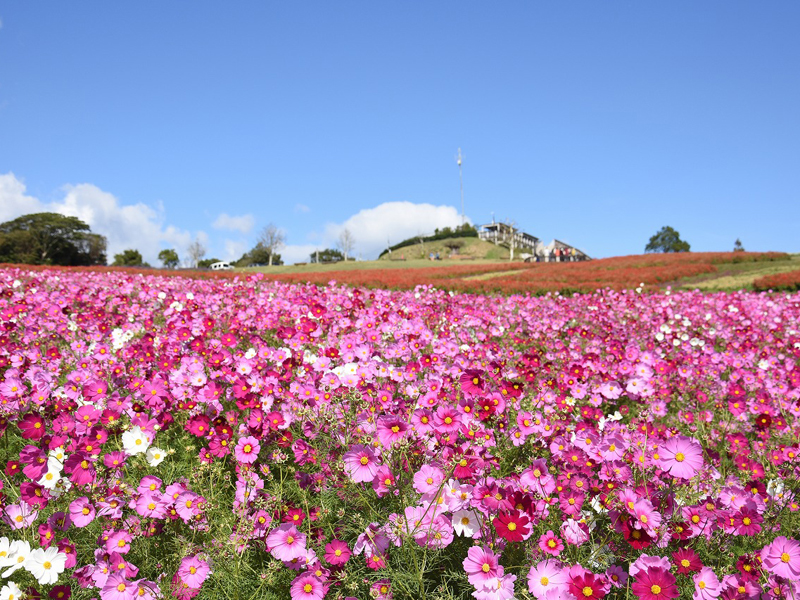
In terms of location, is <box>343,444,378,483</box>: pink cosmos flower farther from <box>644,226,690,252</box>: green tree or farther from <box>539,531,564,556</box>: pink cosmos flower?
<box>644,226,690,252</box>: green tree

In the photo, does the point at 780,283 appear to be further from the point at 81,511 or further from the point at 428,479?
the point at 81,511

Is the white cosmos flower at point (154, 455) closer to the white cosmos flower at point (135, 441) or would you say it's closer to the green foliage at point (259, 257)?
the white cosmos flower at point (135, 441)

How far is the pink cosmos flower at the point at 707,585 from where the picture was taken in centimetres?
169

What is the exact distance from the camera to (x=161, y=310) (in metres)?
6.64

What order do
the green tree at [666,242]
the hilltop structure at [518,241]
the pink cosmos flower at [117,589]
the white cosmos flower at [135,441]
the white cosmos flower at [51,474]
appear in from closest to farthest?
the pink cosmos flower at [117,589] → the white cosmos flower at [51,474] → the white cosmos flower at [135,441] → the hilltop structure at [518,241] → the green tree at [666,242]

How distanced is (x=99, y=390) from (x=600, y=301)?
8.52 m

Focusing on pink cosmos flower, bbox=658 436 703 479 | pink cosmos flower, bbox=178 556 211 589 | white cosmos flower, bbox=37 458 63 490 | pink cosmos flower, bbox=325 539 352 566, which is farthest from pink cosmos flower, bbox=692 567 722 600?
white cosmos flower, bbox=37 458 63 490

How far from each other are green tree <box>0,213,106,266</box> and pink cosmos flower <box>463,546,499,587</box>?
186ft

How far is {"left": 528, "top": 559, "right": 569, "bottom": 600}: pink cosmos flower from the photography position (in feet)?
5.17

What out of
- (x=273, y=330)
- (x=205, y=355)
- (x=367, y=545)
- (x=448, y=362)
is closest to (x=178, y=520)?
(x=367, y=545)

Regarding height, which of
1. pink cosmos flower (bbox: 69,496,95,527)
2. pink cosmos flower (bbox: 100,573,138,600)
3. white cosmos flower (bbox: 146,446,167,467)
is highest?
white cosmos flower (bbox: 146,446,167,467)

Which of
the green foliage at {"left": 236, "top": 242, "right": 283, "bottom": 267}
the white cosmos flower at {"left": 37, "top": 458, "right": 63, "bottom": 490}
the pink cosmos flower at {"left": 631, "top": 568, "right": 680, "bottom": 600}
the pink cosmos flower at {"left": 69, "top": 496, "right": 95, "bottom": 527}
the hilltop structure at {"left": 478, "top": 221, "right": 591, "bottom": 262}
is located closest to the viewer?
the pink cosmos flower at {"left": 631, "top": 568, "right": 680, "bottom": 600}

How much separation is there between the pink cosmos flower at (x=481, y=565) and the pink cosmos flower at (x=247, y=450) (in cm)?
127

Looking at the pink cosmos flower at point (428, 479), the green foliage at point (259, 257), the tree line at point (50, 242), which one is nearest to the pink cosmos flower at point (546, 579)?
the pink cosmos flower at point (428, 479)
